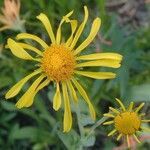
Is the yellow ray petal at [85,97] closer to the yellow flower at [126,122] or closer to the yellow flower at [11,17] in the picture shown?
the yellow flower at [126,122]

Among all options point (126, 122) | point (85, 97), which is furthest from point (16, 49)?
point (126, 122)

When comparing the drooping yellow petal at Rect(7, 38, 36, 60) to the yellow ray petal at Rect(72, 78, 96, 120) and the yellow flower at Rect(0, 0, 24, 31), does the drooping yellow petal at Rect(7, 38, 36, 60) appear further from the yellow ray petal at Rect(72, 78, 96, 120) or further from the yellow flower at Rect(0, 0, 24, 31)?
the yellow flower at Rect(0, 0, 24, 31)

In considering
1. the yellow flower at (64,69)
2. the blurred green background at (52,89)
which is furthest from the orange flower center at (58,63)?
the blurred green background at (52,89)

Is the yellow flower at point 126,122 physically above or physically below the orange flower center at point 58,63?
below

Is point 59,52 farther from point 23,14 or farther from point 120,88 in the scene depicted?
point 23,14

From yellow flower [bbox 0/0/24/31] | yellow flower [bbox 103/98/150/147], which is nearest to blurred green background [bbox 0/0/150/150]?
yellow flower [bbox 0/0/24/31]

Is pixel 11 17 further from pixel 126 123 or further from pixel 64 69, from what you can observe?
pixel 126 123
